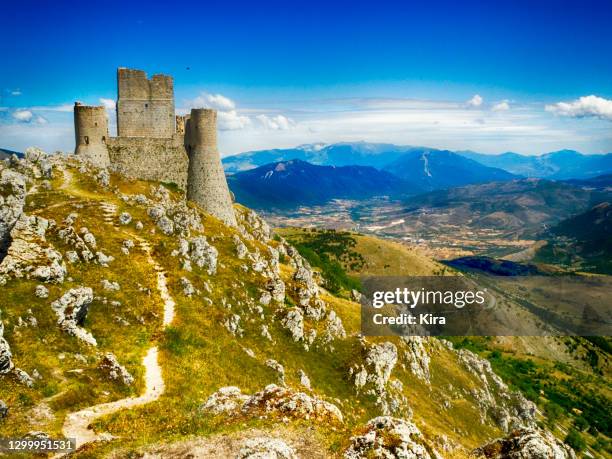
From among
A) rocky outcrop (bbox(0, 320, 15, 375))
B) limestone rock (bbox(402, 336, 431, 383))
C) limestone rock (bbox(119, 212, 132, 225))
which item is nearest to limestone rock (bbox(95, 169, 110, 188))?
limestone rock (bbox(119, 212, 132, 225))

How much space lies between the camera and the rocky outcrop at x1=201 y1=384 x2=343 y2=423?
26.7 m

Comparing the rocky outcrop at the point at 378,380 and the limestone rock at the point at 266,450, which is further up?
the limestone rock at the point at 266,450

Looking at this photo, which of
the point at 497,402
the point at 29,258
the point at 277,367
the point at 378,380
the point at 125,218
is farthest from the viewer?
the point at 497,402

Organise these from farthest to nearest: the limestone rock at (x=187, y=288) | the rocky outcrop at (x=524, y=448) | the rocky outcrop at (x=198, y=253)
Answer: the rocky outcrop at (x=198, y=253), the limestone rock at (x=187, y=288), the rocky outcrop at (x=524, y=448)

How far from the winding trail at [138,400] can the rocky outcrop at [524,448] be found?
21.6 m

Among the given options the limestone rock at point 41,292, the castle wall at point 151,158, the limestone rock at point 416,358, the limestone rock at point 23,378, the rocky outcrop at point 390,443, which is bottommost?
the limestone rock at point 416,358

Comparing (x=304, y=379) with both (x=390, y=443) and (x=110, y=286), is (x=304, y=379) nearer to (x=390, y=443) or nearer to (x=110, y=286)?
(x=110, y=286)

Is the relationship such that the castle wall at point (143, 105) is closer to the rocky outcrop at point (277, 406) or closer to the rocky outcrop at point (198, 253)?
the rocky outcrop at point (198, 253)

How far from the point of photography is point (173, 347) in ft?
141

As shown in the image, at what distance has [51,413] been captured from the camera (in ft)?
90.7

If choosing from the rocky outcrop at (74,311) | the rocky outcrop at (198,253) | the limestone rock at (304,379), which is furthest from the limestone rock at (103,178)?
the limestone rock at (304,379)

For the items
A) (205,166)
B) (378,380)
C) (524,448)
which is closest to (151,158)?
(205,166)

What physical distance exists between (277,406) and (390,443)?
8253 millimetres

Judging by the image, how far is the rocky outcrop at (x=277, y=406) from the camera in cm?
2666
